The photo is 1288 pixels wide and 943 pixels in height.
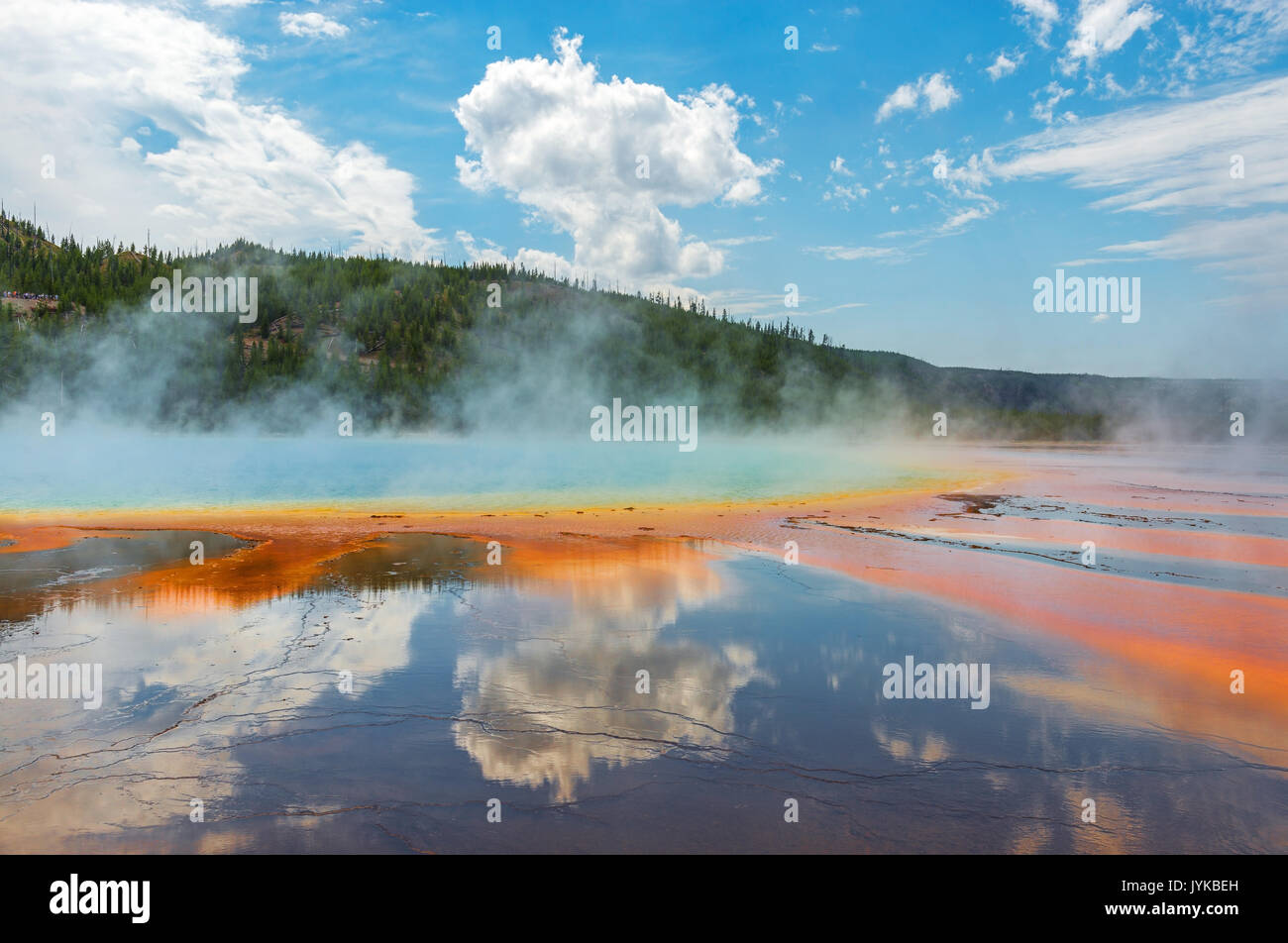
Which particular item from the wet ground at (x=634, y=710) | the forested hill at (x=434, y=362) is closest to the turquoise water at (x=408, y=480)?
the wet ground at (x=634, y=710)

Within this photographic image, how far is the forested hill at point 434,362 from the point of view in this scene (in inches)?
3917

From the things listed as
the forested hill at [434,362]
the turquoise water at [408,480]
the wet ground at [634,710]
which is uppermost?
the forested hill at [434,362]

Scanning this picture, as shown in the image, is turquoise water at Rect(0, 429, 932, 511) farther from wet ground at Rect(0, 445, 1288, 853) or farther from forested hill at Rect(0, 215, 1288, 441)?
forested hill at Rect(0, 215, 1288, 441)

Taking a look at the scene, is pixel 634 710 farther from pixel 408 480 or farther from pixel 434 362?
pixel 434 362

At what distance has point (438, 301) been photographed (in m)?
130

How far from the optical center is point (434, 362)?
117375mm

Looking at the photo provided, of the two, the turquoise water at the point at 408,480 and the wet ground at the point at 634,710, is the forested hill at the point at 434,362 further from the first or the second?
the wet ground at the point at 634,710

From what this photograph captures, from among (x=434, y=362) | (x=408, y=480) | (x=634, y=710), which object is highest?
(x=434, y=362)

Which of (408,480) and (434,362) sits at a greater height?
(434,362)

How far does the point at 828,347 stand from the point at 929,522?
14849 cm

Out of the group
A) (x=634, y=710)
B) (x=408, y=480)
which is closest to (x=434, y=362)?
(x=408, y=480)
